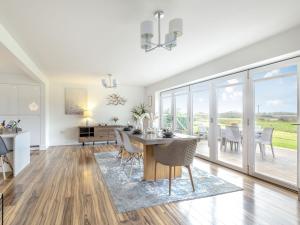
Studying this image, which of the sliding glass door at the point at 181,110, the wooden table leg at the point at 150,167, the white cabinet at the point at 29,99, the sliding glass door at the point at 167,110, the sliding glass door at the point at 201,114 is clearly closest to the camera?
the wooden table leg at the point at 150,167

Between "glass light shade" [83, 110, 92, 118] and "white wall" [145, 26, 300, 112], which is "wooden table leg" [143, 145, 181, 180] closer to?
"white wall" [145, 26, 300, 112]

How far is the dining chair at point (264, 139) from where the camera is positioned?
3.36 meters

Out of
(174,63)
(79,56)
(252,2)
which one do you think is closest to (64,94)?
(79,56)

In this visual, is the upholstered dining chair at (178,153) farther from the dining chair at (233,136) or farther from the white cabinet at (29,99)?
the white cabinet at (29,99)

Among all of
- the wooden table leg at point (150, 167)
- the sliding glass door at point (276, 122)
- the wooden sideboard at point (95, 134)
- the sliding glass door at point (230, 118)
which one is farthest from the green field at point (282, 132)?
the wooden sideboard at point (95, 134)

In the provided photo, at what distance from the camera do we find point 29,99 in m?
6.00

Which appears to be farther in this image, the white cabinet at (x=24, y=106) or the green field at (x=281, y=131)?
the white cabinet at (x=24, y=106)

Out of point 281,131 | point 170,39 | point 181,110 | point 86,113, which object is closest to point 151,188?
point 170,39

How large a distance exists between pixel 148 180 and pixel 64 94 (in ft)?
Result: 17.2

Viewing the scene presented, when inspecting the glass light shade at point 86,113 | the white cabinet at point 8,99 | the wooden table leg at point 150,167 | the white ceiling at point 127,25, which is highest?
the white ceiling at point 127,25

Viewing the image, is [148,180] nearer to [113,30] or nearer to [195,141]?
[195,141]

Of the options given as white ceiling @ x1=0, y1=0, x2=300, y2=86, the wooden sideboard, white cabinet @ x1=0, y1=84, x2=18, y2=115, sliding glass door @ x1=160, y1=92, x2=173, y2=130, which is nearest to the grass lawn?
white ceiling @ x1=0, y1=0, x2=300, y2=86

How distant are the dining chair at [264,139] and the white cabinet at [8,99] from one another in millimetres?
6925

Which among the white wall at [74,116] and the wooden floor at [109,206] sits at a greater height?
the white wall at [74,116]
